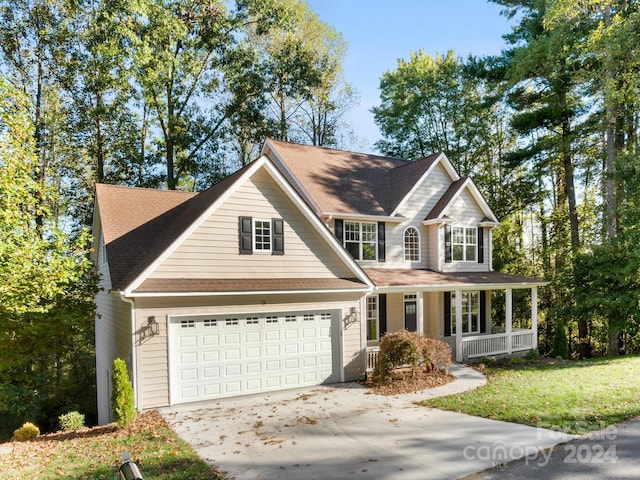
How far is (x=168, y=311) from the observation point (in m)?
10.2

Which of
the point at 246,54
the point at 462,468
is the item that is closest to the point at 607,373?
the point at 462,468

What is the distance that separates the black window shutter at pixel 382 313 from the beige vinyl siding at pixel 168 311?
3738 mm

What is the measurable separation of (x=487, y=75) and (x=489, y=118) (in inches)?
265

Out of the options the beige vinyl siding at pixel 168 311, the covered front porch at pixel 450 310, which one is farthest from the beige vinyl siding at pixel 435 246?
the beige vinyl siding at pixel 168 311

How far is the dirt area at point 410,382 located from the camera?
11.5 metres

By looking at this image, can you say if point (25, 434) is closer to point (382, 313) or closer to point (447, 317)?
point (382, 313)

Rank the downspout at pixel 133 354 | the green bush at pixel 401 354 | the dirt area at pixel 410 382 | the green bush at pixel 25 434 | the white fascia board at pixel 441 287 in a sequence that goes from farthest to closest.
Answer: the white fascia board at pixel 441 287 < the green bush at pixel 401 354 < the dirt area at pixel 410 382 < the green bush at pixel 25 434 < the downspout at pixel 133 354

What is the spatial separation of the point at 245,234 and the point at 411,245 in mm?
8764

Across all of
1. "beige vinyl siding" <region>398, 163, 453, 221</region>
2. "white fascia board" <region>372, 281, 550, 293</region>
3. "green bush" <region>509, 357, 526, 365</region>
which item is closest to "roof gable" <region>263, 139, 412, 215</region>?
"beige vinyl siding" <region>398, 163, 453, 221</region>

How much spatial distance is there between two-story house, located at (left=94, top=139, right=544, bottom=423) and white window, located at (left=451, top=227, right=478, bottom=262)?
0.18ft

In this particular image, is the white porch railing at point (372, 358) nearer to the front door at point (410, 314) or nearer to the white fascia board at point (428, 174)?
the front door at point (410, 314)

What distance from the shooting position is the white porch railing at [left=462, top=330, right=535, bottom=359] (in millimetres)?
15914

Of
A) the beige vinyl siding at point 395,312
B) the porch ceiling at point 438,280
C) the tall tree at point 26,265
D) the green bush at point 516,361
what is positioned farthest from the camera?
the beige vinyl siding at point 395,312

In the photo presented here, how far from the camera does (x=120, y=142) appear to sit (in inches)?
939
